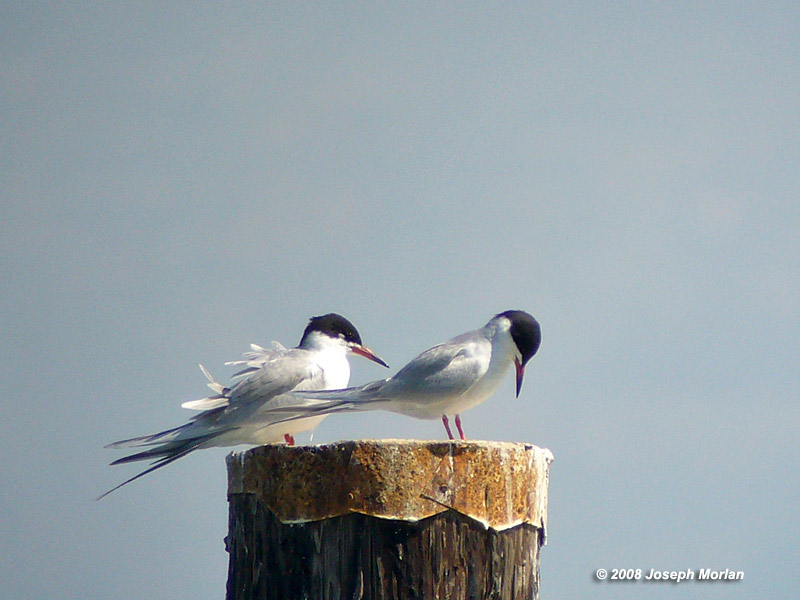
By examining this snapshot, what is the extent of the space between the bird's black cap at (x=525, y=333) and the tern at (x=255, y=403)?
126cm

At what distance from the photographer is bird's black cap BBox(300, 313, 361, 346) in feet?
24.2

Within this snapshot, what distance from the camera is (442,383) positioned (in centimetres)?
571

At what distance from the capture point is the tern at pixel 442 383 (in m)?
5.52

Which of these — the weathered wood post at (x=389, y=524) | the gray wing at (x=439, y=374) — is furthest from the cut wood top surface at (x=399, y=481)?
the gray wing at (x=439, y=374)

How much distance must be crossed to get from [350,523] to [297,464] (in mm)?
311

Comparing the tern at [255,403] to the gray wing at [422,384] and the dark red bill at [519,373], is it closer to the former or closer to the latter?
the gray wing at [422,384]

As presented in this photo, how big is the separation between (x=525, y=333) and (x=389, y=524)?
3.24m

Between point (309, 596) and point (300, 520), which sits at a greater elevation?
point (300, 520)

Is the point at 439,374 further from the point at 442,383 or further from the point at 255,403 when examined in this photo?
the point at 255,403

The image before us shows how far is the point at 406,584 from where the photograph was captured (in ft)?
10.5

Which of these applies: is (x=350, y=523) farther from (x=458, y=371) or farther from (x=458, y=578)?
(x=458, y=371)

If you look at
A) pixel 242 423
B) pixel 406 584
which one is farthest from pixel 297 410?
pixel 406 584

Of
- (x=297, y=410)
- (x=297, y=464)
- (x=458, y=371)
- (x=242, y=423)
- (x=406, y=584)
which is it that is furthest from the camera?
(x=242, y=423)

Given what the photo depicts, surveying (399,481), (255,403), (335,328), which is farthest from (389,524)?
(335,328)
